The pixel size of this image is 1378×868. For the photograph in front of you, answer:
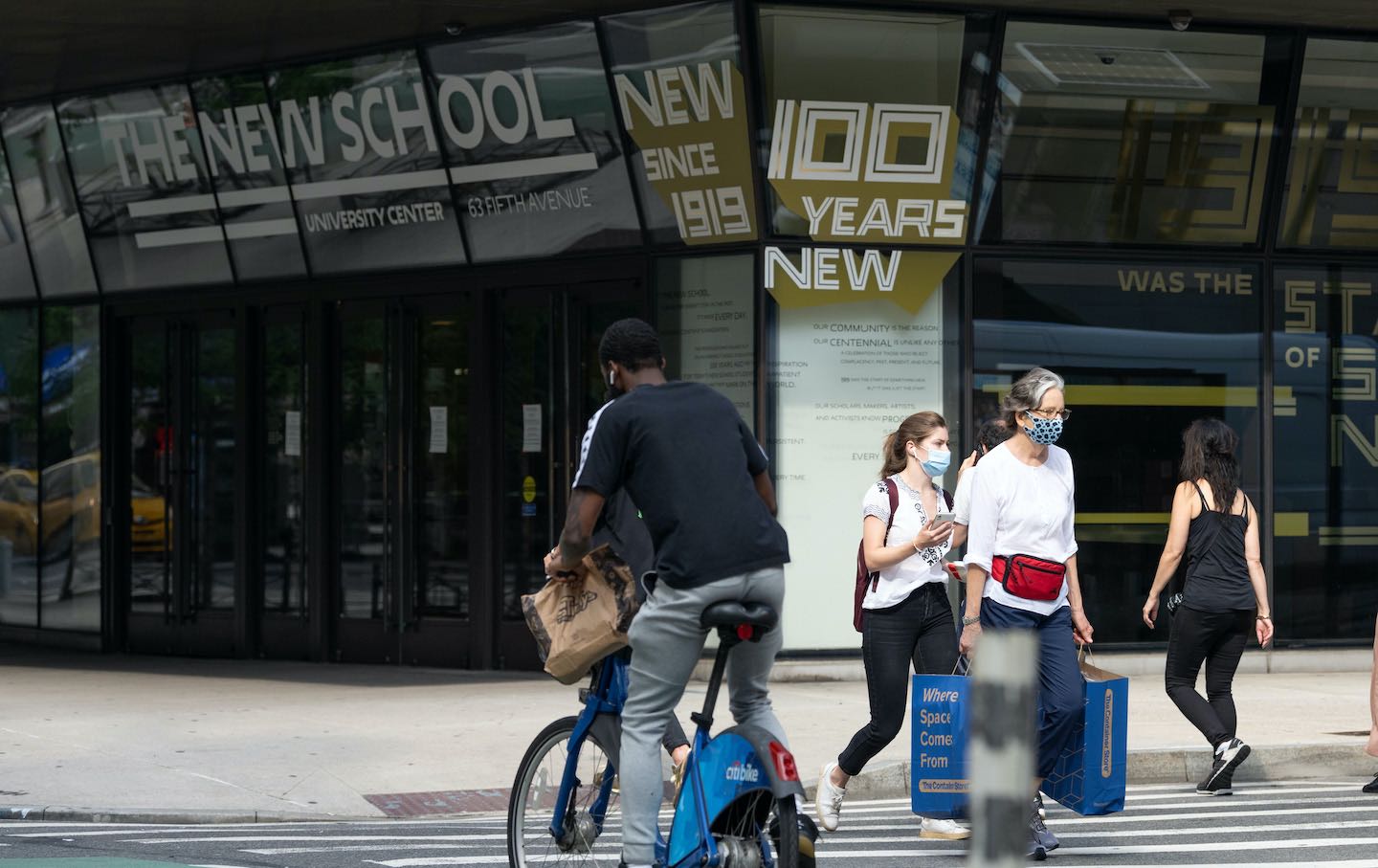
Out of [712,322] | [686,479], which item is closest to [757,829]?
[686,479]

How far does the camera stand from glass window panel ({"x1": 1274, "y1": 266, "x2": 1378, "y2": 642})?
14.9 metres

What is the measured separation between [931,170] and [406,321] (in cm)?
473

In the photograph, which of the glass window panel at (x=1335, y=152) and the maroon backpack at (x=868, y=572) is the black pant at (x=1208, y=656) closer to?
the maroon backpack at (x=868, y=572)

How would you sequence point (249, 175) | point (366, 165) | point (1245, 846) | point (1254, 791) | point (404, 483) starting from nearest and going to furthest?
point (1245, 846) → point (1254, 791) → point (366, 165) → point (404, 483) → point (249, 175)

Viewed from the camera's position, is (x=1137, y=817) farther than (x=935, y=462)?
Yes

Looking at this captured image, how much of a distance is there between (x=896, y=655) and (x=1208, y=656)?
8.70ft

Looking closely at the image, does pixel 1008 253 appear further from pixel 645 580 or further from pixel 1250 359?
pixel 645 580

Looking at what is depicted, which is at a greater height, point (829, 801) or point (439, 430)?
point (439, 430)

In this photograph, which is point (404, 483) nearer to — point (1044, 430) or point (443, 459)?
point (443, 459)

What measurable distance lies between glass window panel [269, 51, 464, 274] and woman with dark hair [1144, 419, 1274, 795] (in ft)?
23.9

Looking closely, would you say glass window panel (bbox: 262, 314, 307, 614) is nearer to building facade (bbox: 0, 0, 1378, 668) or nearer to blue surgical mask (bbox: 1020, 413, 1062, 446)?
building facade (bbox: 0, 0, 1378, 668)

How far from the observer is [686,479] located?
565 centimetres

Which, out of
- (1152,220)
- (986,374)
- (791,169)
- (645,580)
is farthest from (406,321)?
(645,580)

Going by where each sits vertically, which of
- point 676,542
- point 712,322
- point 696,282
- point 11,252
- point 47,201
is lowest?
point 676,542
